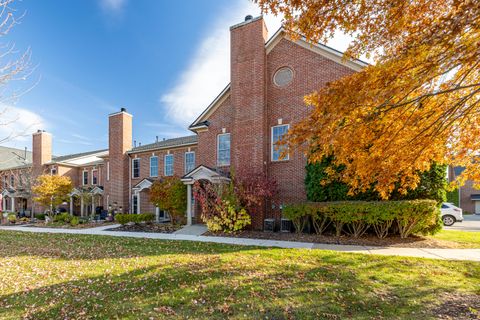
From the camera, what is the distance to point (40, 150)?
26234 mm

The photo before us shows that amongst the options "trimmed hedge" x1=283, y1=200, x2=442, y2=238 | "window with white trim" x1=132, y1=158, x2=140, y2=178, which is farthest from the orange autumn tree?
"window with white trim" x1=132, y1=158, x2=140, y2=178

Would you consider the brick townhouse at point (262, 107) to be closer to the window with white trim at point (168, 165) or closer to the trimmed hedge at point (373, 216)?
the trimmed hedge at point (373, 216)

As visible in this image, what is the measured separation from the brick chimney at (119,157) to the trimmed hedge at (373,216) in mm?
15390

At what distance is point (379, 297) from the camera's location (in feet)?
14.2

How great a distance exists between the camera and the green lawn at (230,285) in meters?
3.87

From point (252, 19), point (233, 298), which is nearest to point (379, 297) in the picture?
point (233, 298)

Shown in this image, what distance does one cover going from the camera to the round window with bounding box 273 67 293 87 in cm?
1316

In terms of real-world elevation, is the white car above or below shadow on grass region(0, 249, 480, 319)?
below

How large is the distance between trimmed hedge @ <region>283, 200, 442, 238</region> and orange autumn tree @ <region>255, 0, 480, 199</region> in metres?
3.86

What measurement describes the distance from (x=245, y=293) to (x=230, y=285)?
0.48m

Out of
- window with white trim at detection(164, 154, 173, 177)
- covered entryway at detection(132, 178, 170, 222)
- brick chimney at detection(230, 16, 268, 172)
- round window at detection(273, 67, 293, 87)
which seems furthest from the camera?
window with white trim at detection(164, 154, 173, 177)

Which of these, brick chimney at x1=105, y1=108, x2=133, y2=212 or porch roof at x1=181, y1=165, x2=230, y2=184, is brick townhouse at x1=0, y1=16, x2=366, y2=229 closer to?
porch roof at x1=181, y1=165, x2=230, y2=184

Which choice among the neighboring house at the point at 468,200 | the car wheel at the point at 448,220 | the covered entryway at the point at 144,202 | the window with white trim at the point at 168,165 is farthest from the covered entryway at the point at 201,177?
the neighboring house at the point at 468,200

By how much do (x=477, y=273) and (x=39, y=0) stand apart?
12.9 m
